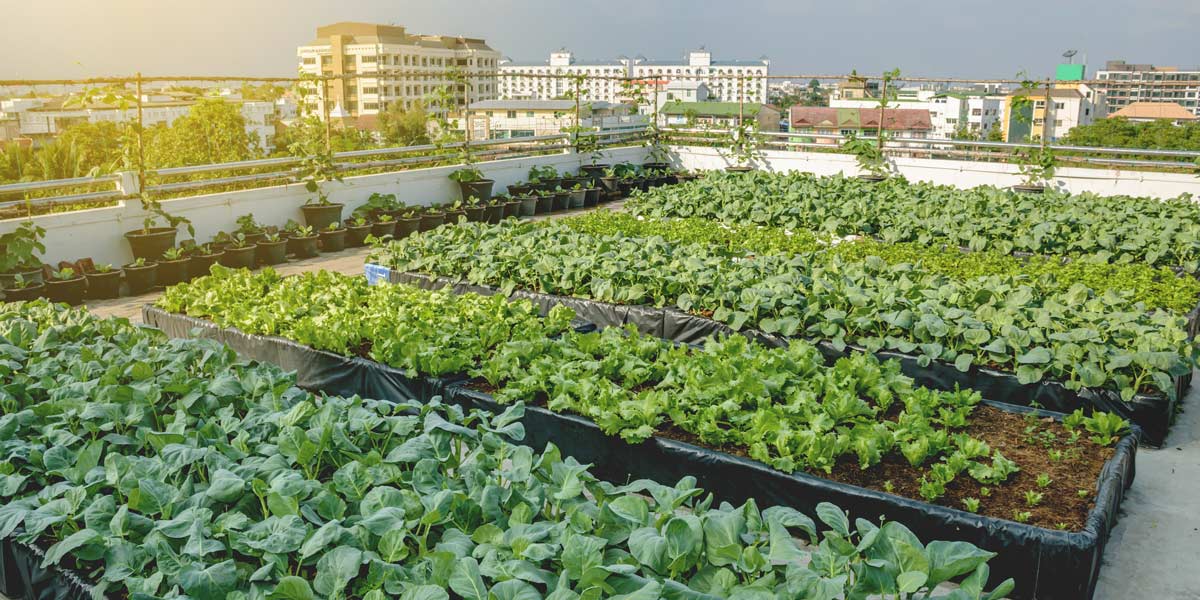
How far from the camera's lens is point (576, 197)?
13.1 m

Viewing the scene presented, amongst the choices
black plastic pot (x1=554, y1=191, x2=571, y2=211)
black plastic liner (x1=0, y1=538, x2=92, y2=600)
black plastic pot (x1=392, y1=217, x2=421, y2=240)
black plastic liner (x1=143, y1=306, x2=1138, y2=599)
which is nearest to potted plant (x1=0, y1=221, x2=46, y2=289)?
black plastic pot (x1=392, y1=217, x2=421, y2=240)

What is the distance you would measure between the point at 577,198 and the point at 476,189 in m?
1.74

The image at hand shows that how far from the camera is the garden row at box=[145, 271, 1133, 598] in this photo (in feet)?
11.2

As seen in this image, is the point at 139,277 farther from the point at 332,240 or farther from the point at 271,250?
A: the point at 332,240

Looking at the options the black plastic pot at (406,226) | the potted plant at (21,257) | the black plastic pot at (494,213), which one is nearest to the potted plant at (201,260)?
the potted plant at (21,257)

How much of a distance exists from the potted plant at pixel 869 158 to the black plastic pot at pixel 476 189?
5.66 metres

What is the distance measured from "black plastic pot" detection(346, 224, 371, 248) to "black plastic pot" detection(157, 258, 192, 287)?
2.16 m

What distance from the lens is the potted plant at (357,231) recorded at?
10234 millimetres

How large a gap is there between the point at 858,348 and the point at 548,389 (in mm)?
1960

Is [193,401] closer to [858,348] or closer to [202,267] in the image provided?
[858,348]

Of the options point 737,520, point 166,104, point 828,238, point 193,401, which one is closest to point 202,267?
point 166,104

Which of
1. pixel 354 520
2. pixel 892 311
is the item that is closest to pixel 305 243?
pixel 892 311

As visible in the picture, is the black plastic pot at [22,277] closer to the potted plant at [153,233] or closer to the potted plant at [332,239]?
the potted plant at [153,233]

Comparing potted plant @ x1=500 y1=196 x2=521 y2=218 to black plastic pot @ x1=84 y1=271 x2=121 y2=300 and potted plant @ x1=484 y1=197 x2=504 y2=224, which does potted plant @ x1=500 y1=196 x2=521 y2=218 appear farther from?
black plastic pot @ x1=84 y1=271 x2=121 y2=300
